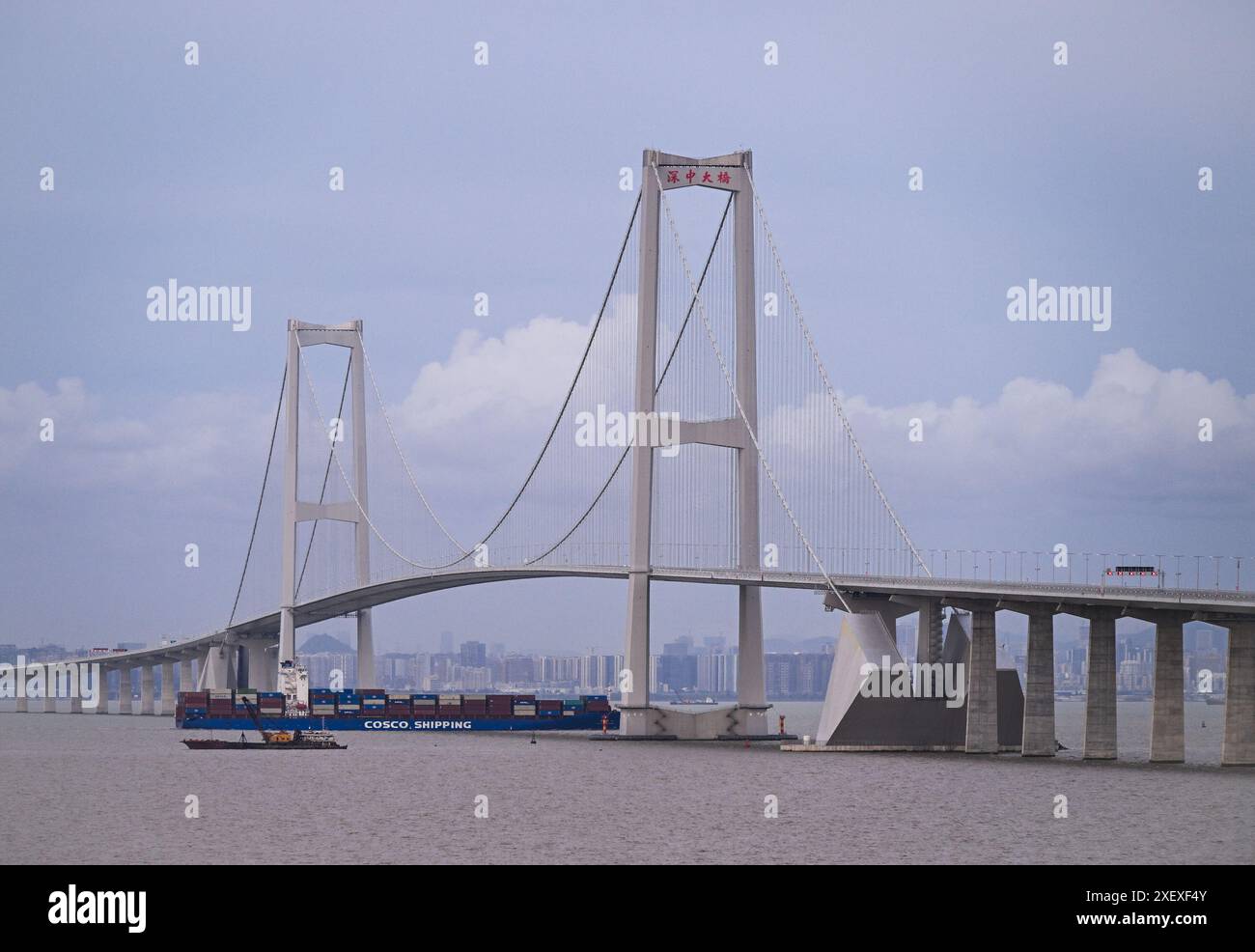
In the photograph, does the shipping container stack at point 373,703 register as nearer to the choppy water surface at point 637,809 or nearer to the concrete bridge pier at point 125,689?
the choppy water surface at point 637,809

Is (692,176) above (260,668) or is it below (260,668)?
above

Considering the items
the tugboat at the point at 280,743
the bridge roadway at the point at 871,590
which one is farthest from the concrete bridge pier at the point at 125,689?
the tugboat at the point at 280,743

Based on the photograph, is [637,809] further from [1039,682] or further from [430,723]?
[430,723]

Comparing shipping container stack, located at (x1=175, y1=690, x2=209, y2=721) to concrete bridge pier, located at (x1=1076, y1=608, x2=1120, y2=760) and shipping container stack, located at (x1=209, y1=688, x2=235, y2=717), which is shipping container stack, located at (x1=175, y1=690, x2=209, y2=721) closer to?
shipping container stack, located at (x1=209, y1=688, x2=235, y2=717)

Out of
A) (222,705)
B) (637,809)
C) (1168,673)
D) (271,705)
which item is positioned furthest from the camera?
(222,705)

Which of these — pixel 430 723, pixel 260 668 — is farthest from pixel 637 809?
pixel 260 668
